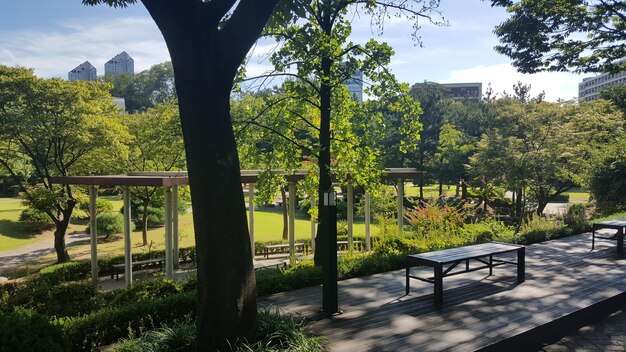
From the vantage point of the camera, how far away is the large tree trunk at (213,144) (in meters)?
3.55

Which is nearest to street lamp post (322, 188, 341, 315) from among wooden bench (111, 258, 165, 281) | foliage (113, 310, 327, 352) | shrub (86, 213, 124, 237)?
foliage (113, 310, 327, 352)

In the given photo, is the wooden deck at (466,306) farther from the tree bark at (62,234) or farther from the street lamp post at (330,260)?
the tree bark at (62,234)

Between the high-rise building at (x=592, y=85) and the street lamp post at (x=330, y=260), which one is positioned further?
the high-rise building at (x=592, y=85)

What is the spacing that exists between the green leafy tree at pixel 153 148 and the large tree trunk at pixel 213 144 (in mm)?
13558

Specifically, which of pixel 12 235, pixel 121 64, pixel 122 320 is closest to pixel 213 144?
pixel 122 320

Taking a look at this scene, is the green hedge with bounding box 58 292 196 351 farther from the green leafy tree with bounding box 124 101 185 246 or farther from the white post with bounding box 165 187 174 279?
the green leafy tree with bounding box 124 101 185 246

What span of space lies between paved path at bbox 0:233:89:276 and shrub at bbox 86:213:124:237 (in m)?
0.78

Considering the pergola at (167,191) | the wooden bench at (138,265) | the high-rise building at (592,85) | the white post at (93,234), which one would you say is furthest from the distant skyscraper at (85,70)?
the high-rise building at (592,85)

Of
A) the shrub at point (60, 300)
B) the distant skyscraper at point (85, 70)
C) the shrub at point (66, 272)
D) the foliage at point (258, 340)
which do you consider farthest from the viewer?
the distant skyscraper at point (85, 70)

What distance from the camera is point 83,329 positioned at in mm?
4496

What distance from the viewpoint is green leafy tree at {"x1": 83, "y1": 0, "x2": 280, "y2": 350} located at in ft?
11.6

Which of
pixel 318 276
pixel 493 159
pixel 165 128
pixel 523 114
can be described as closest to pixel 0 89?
pixel 165 128

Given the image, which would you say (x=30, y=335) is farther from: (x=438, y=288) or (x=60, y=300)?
(x=438, y=288)

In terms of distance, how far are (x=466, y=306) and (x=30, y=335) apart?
15.5 ft
